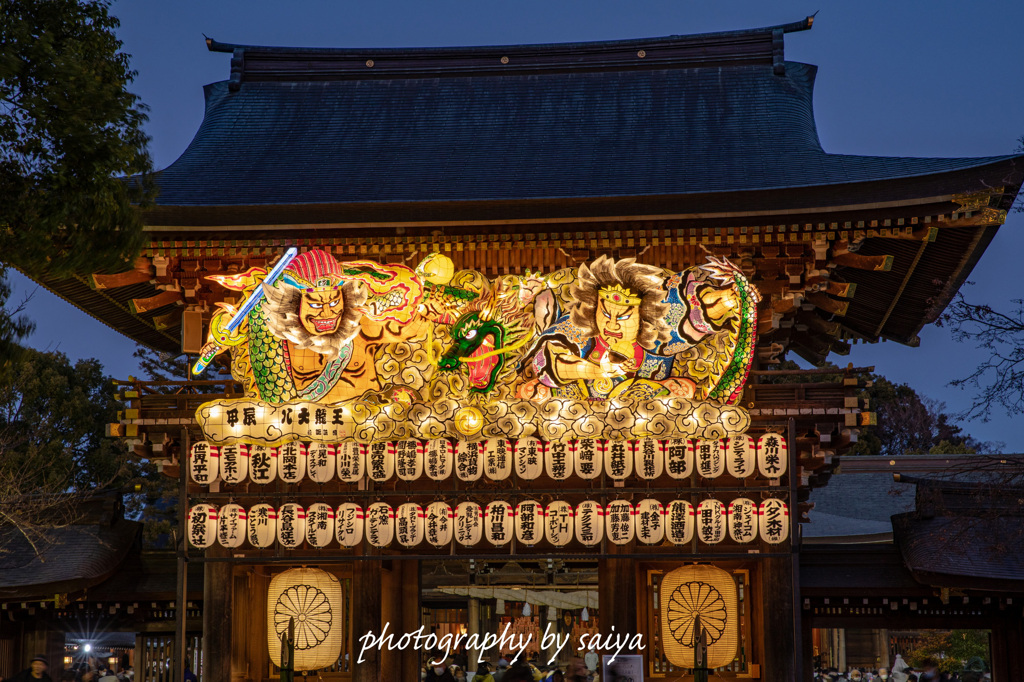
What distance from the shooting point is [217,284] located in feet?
43.9

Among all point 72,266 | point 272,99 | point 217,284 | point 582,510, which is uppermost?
point 272,99

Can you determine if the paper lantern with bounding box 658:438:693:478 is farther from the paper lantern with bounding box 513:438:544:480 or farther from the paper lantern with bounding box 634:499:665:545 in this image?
the paper lantern with bounding box 513:438:544:480

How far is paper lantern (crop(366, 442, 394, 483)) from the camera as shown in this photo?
12367 millimetres

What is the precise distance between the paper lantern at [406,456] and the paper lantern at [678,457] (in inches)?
108

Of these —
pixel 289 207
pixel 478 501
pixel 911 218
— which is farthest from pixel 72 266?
pixel 911 218

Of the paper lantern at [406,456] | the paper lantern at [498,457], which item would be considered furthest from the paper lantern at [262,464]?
the paper lantern at [498,457]

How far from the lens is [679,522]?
1233 cm

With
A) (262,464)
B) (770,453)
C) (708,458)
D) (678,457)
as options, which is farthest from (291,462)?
(770,453)

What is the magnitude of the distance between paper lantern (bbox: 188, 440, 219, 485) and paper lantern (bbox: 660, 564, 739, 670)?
5.60 metres

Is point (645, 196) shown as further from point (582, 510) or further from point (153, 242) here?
point (153, 242)

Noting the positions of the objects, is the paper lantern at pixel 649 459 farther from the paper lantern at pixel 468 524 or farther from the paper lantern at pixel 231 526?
the paper lantern at pixel 231 526

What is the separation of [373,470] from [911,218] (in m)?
6.58

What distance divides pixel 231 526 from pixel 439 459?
8.24ft

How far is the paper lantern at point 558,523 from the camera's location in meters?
12.3
